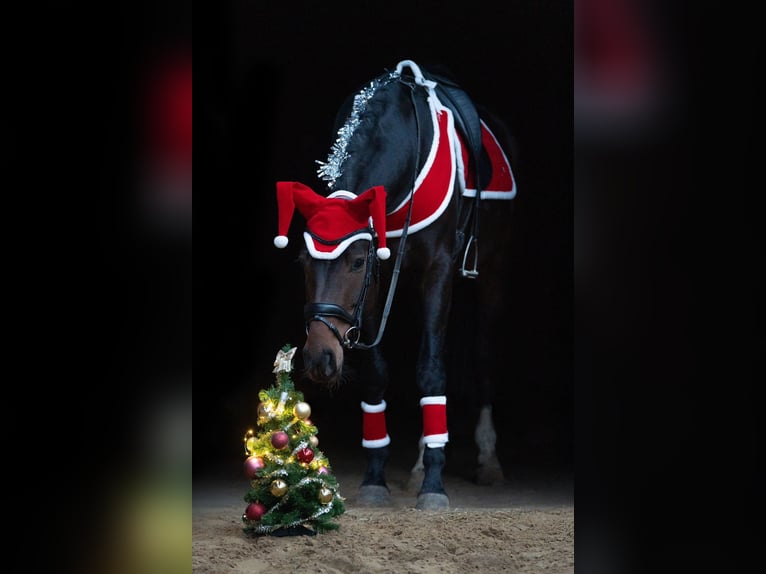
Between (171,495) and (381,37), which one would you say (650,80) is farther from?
(381,37)

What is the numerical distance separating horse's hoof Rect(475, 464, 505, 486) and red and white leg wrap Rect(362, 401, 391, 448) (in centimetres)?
87

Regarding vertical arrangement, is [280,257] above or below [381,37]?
below

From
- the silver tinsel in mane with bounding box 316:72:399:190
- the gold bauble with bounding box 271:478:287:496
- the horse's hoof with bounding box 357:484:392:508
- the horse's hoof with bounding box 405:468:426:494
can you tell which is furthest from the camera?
the horse's hoof with bounding box 405:468:426:494

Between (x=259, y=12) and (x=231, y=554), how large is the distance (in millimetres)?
4421

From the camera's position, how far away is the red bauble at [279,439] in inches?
181

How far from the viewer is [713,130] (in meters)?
1.91

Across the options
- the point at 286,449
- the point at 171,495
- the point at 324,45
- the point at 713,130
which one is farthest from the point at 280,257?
the point at 713,130

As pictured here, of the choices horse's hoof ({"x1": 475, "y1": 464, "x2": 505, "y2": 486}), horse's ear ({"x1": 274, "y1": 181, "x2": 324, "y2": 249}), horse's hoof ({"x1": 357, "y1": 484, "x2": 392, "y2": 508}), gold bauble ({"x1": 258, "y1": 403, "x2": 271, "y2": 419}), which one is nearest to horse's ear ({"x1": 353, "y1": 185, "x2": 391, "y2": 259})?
horse's ear ({"x1": 274, "y1": 181, "x2": 324, "y2": 249})

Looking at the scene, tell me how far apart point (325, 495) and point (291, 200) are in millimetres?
1361

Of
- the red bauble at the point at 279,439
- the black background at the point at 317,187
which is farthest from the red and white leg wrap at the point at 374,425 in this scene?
the black background at the point at 317,187

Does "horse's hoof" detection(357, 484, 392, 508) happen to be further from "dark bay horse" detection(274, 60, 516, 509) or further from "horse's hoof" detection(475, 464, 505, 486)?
"horse's hoof" detection(475, 464, 505, 486)

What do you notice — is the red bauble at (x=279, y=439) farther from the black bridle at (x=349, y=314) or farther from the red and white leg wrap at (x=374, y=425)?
the red and white leg wrap at (x=374, y=425)

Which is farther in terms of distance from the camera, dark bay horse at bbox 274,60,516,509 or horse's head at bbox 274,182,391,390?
dark bay horse at bbox 274,60,516,509

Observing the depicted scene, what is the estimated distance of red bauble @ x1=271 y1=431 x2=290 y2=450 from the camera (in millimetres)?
4594
